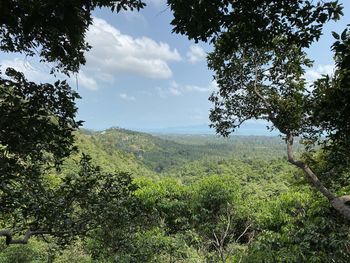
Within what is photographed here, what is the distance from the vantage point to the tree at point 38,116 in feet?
12.2

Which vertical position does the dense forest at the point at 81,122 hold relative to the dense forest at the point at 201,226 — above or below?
above

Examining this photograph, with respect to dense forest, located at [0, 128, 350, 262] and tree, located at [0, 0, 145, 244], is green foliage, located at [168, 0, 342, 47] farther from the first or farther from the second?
dense forest, located at [0, 128, 350, 262]

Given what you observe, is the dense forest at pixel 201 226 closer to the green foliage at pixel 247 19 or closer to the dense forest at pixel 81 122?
the dense forest at pixel 81 122

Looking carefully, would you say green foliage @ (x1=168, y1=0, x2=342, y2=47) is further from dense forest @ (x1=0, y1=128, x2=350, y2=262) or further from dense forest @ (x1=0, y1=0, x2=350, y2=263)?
dense forest @ (x1=0, y1=128, x2=350, y2=262)

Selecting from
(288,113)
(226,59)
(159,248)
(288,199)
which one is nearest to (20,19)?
(226,59)

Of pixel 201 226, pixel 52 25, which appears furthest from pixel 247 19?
pixel 201 226

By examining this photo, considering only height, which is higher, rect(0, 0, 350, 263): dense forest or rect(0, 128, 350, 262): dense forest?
rect(0, 0, 350, 263): dense forest

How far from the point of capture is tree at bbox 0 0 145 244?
3713 mm

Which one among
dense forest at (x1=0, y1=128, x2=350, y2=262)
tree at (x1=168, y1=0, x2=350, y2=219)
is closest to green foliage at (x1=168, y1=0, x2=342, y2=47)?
tree at (x1=168, y1=0, x2=350, y2=219)

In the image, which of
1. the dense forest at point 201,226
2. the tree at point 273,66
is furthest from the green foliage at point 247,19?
the dense forest at point 201,226

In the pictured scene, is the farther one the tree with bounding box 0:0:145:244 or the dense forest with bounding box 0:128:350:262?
the dense forest with bounding box 0:128:350:262

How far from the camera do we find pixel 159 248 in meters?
13.1

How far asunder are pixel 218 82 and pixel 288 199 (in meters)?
7.56

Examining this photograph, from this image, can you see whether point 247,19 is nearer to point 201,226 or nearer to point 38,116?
point 38,116
